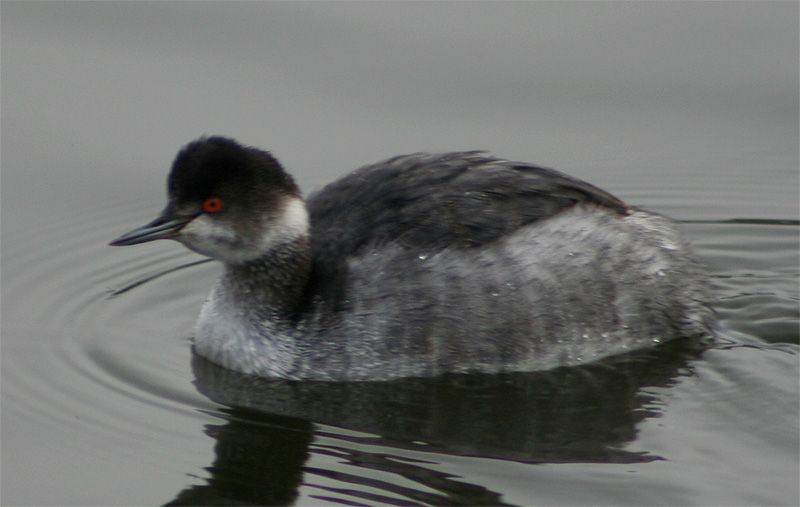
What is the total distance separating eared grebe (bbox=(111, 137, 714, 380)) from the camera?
8.95 m

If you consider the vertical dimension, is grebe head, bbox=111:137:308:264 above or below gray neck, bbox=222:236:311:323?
above

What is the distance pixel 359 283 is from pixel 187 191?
1105 millimetres

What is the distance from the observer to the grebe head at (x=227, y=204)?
8859 millimetres

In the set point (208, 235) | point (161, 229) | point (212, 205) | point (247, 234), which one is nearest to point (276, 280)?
point (247, 234)

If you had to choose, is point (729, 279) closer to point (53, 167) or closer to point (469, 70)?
point (469, 70)

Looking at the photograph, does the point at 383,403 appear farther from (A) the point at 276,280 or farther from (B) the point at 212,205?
(B) the point at 212,205

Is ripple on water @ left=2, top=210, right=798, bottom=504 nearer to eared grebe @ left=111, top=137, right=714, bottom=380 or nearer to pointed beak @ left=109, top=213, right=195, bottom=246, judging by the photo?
eared grebe @ left=111, top=137, right=714, bottom=380

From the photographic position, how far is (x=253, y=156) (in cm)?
894

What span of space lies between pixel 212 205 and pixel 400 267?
3.70ft

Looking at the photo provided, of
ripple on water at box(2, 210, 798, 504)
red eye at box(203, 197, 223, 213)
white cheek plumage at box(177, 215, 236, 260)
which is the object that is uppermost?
red eye at box(203, 197, 223, 213)

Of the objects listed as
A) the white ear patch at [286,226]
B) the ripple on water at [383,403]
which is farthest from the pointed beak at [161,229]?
the ripple on water at [383,403]

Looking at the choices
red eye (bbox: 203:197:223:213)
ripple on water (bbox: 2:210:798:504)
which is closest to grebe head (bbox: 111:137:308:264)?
red eye (bbox: 203:197:223:213)

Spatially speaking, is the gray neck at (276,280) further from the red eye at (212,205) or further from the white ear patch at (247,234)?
the red eye at (212,205)

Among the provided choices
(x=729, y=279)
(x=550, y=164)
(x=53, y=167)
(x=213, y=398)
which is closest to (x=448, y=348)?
(x=213, y=398)
